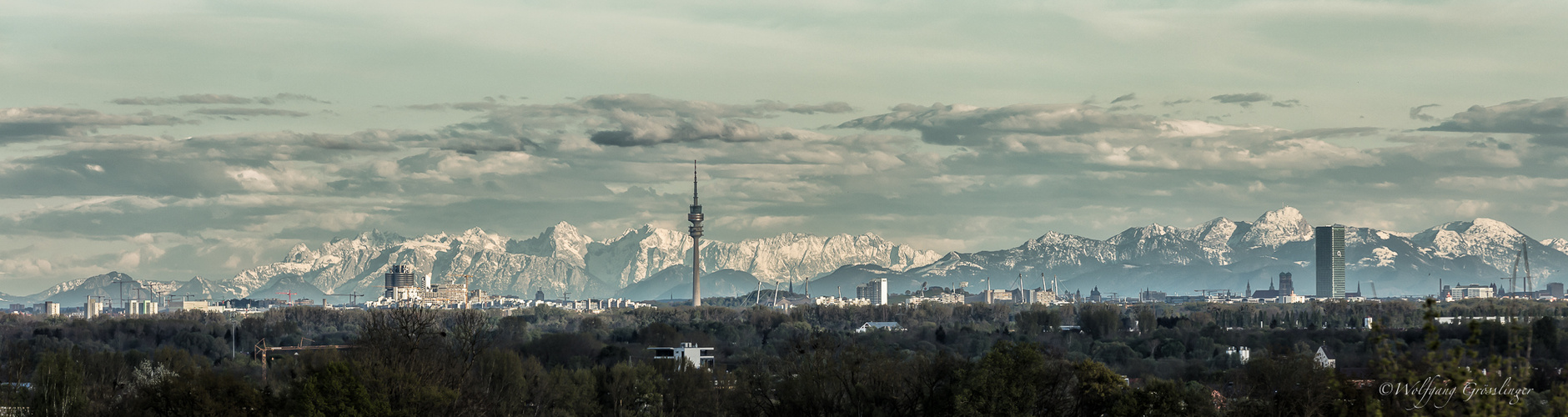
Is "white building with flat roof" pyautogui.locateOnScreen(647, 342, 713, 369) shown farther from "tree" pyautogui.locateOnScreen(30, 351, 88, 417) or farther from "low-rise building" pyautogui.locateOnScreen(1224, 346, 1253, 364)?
"tree" pyautogui.locateOnScreen(30, 351, 88, 417)

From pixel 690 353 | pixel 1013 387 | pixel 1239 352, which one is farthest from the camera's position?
pixel 1239 352

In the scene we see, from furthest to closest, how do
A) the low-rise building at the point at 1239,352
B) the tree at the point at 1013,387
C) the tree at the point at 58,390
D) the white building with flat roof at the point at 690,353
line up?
the low-rise building at the point at 1239,352 < the white building with flat roof at the point at 690,353 < the tree at the point at 58,390 < the tree at the point at 1013,387

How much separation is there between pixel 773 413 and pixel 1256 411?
77.4 feet

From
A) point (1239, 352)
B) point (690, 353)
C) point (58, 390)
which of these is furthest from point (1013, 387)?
point (1239, 352)

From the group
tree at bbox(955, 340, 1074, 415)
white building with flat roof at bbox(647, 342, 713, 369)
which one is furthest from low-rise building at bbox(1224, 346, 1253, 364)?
tree at bbox(955, 340, 1074, 415)

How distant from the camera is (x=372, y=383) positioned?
6419 cm

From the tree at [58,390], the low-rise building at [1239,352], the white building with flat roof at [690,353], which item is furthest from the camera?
the low-rise building at [1239,352]

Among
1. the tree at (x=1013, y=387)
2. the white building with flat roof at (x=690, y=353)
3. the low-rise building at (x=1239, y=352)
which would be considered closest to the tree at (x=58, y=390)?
the tree at (x=1013, y=387)

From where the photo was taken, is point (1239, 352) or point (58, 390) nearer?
point (58, 390)

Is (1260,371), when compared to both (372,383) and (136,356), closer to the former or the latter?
(372,383)

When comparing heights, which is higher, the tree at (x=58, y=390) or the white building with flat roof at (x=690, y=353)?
the tree at (x=58, y=390)

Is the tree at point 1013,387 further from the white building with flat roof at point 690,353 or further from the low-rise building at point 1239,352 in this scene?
the low-rise building at point 1239,352

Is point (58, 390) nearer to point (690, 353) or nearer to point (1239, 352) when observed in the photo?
point (690, 353)

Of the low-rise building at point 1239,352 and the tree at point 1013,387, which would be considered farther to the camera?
the low-rise building at point 1239,352
